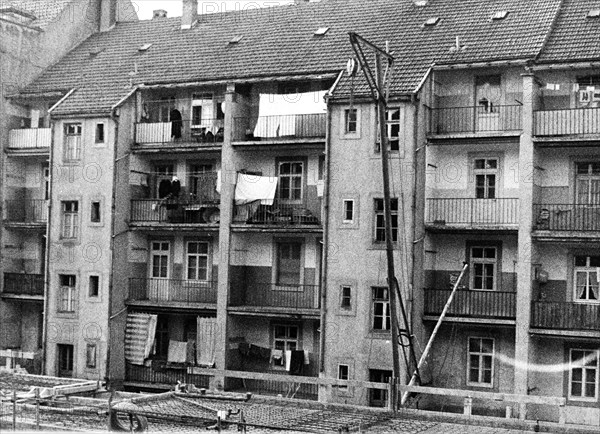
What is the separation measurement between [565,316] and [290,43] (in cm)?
1778

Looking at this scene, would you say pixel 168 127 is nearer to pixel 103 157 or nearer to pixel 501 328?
pixel 103 157

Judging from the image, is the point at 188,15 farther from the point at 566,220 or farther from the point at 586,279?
the point at 586,279

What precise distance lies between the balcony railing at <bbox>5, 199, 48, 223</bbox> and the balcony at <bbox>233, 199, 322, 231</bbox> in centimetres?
1111

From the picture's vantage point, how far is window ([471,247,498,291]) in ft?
133

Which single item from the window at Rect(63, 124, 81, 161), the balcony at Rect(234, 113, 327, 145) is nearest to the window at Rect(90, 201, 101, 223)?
the window at Rect(63, 124, 81, 161)

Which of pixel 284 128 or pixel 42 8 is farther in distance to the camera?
pixel 42 8

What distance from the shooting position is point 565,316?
3747 centimetres

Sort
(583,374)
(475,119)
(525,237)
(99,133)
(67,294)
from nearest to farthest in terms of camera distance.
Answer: (525,237) < (583,374) < (475,119) < (99,133) < (67,294)

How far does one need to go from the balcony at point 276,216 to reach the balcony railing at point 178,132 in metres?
3.85

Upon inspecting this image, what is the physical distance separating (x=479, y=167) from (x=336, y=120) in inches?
237

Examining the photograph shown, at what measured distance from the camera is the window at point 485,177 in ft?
133

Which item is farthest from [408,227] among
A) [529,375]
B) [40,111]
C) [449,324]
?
[40,111]

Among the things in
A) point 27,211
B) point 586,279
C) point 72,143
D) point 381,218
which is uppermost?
point 72,143

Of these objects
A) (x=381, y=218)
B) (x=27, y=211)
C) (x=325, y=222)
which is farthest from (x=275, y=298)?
(x=27, y=211)
